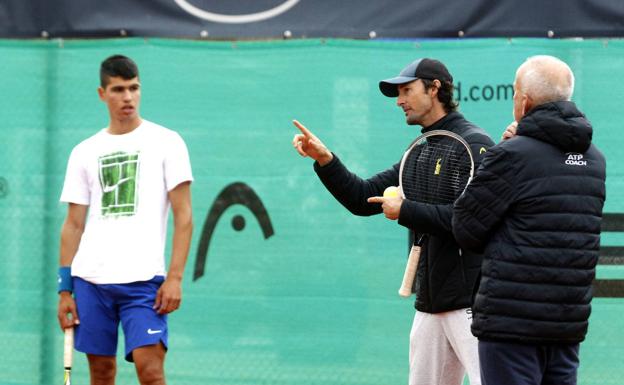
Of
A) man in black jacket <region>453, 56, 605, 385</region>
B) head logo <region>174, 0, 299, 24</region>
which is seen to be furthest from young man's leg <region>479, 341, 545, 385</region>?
head logo <region>174, 0, 299, 24</region>

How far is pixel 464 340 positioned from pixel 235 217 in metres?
1.97

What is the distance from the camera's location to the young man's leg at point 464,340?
14.8 feet

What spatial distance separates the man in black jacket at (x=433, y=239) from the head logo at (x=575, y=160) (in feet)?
2.08

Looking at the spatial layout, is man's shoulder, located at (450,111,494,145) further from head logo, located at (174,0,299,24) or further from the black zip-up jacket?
head logo, located at (174,0,299,24)

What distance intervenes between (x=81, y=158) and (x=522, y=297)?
2194 millimetres

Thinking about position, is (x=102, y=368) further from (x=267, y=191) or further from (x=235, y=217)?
(x=267, y=191)

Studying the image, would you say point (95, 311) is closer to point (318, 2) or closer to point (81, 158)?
point (81, 158)

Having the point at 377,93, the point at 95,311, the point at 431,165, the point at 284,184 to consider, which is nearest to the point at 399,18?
the point at 377,93

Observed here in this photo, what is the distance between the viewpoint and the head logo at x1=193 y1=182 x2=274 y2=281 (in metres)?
6.16

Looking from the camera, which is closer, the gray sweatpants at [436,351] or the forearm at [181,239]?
the gray sweatpants at [436,351]

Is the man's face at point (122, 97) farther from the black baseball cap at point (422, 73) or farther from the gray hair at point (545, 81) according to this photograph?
the gray hair at point (545, 81)

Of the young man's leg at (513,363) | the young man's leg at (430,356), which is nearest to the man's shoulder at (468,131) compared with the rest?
the young man's leg at (430,356)

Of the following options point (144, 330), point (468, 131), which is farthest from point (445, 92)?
point (144, 330)

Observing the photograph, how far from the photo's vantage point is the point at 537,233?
381 cm
